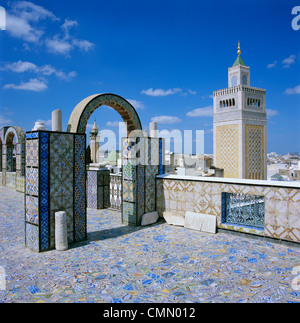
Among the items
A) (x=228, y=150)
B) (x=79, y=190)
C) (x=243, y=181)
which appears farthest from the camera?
(x=228, y=150)

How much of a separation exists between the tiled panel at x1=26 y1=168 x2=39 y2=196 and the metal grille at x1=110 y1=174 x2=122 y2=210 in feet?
10.8

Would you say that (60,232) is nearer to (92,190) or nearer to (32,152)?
(32,152)

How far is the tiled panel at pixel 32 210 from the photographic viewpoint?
162 inches

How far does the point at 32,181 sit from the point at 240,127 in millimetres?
16272

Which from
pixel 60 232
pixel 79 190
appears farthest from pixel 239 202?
pixel 60 232

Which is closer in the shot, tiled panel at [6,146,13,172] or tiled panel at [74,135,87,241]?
tiled panel at [74,135,87,241]

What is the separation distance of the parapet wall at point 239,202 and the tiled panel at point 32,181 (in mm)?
2889

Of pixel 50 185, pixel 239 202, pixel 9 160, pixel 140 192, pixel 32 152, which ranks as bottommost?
pixel 239 202

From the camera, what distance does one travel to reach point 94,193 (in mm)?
7449

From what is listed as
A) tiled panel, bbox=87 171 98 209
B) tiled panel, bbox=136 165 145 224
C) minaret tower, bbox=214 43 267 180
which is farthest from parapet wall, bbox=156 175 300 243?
minaret tower, bbox=214 43 267 180

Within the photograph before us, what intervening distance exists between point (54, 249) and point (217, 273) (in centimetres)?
260

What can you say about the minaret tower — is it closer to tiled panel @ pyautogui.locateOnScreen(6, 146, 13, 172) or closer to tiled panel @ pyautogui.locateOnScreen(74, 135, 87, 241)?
tiled panel @ pyautogui.locateOnScreen(6, 146, 13, 172)

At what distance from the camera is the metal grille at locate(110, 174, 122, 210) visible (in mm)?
7331

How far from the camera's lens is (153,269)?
11.2 feet
